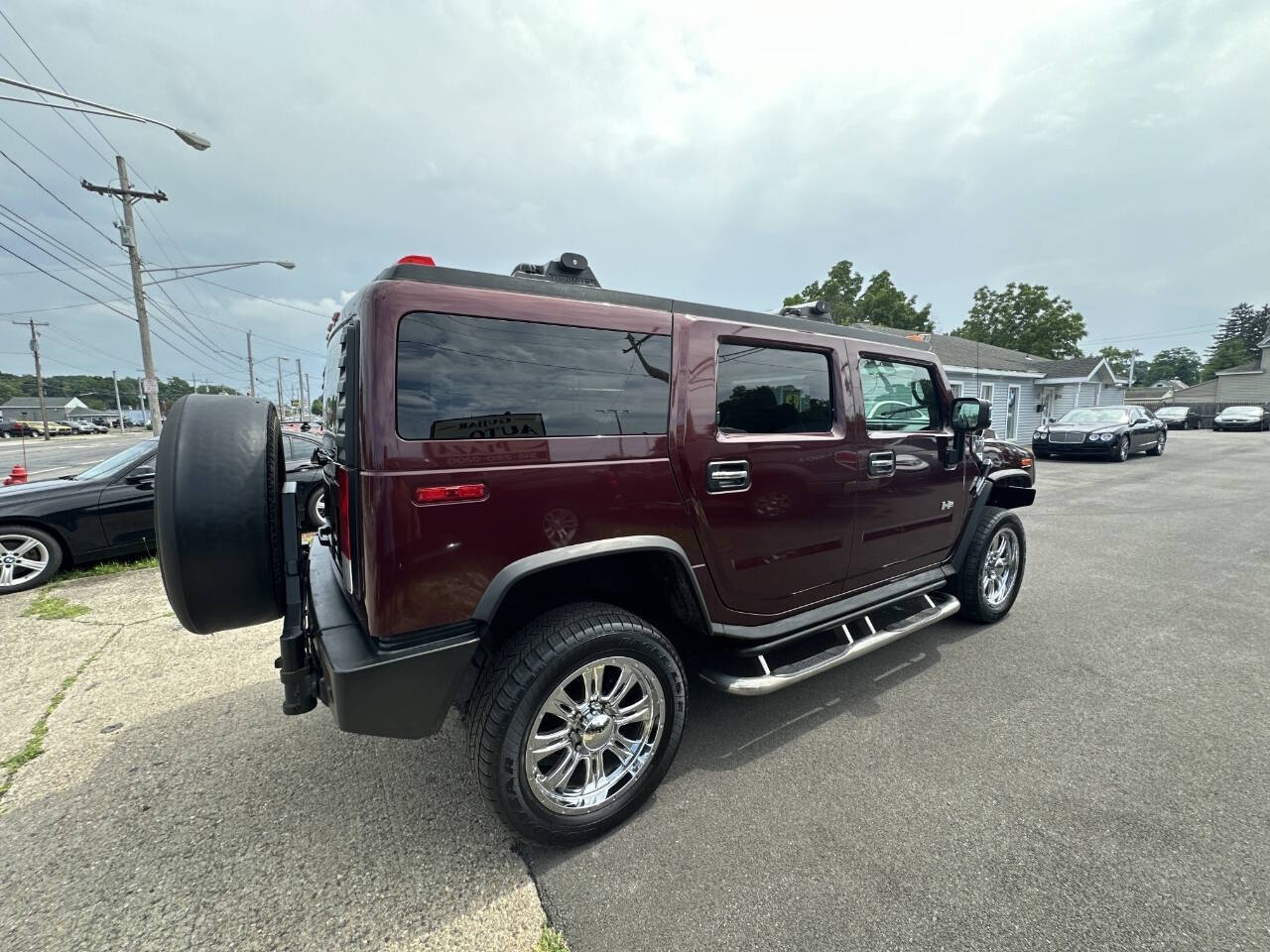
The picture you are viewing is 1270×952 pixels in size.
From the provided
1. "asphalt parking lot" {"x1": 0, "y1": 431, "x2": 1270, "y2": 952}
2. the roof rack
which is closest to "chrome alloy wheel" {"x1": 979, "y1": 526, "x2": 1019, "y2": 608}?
A: "asphalt parking lot" {"x1": 0, "y1": 431, "x2": 1270, "y2": 952}

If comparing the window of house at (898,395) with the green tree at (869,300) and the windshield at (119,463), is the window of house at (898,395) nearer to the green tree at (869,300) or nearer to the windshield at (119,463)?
the windshield at (119,463)

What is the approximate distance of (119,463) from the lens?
17.4ft

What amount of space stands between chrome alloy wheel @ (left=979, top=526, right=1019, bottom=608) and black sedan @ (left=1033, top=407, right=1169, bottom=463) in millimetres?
14335

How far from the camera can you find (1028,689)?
3.11 meters

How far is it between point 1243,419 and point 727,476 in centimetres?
4044

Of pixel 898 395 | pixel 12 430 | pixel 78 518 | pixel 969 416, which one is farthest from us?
pixel 12 430

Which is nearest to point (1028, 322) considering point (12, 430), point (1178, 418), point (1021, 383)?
point (1178, 418)

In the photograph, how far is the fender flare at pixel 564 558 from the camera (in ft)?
5.95

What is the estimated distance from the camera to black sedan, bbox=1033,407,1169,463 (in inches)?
582

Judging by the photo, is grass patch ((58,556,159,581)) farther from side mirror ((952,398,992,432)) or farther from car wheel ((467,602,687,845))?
side mirror ((952,398,992,432))

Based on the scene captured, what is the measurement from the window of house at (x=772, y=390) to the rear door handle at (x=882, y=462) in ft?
1.12

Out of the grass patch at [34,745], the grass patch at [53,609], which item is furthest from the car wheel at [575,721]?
the grass patch at [53,609]

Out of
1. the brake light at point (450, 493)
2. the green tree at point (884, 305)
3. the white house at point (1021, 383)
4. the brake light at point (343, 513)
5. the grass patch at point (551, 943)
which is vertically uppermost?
the green tree at point (884, 305)

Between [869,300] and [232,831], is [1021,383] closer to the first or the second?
[869,300]
